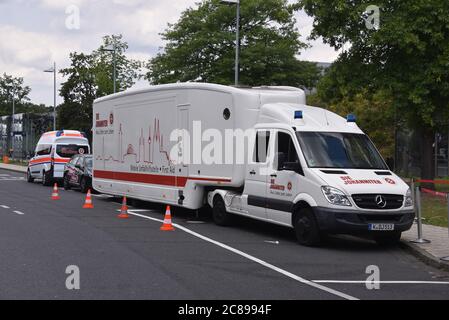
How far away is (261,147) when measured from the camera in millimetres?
12773

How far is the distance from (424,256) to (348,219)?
132 cm

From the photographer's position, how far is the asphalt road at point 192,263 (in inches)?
296

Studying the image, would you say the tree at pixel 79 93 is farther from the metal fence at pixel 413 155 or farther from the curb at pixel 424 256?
the curb at pixel 424 256

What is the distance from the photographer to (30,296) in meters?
7.03

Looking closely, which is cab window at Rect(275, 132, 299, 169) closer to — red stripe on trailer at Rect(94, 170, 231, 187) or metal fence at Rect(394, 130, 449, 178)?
red stripe on trailer at Rect(94, 170, 231, 187)

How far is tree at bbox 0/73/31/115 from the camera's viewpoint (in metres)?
109

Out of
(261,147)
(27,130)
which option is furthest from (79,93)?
(261,147)

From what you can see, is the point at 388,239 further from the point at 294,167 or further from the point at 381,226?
the point at 294,167

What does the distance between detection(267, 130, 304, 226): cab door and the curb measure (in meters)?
2.09

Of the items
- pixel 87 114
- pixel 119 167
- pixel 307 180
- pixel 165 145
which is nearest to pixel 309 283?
pixel 307 180

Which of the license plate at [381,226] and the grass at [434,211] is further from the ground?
the license plate at [381,226]

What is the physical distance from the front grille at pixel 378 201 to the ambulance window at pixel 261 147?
7.96ft

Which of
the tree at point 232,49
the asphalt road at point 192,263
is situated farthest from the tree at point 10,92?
the asphalt road at point 192,263

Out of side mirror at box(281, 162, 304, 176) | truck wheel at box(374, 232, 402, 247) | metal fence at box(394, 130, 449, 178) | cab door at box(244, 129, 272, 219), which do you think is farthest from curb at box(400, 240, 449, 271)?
metal fence at box(394, 130, 449, 178)
